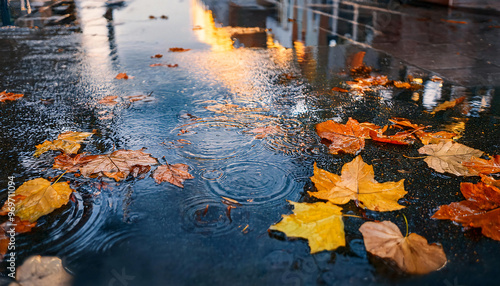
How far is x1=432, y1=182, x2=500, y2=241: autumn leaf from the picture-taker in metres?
1.38

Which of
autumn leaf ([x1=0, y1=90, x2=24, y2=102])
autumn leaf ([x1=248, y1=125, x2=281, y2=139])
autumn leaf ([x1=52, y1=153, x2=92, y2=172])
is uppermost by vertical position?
autumn leaf ([x1=0, y1=90, x2=24, y2=102])

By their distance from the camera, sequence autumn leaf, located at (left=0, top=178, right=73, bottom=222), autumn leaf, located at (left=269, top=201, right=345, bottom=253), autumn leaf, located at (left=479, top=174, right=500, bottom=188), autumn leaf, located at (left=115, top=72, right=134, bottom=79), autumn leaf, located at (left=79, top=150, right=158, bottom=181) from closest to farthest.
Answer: autumn leaf, located at (left=269, top=201, right=345, bottom=253), autumn leaf, located at (left=0, top=178, right=73, bottom=222), autumn leaf, located at (left=479, top=174, right=500, bottom=188), autumn leaf, located at (left=79, top=150, right=158, bottom=181), autumn leaf, located at (left=115, top=72, right=134, bottom=79)

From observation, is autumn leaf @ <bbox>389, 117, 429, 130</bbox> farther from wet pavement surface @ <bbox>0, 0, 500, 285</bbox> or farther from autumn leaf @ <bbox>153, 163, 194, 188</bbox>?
autumn leaf @ <bbox>153, 163, 194, 188</bbox>

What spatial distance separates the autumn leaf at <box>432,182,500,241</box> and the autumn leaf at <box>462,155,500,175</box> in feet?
0.69

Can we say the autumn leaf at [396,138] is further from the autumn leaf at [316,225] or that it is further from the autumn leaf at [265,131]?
the autumn leaf at [316,225]

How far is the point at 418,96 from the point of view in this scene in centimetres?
293

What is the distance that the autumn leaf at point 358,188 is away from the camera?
5.03ft

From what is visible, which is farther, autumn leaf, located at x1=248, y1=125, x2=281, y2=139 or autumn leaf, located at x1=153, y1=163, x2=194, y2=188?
autumn leaf, located at x1=248, y1=125, x2=281, y2=139

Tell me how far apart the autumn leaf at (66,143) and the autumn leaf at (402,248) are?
1596 millimetres

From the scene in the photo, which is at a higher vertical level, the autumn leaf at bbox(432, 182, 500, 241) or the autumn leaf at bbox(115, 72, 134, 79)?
the autumn leaf at bbox(115, 72, 134, 79)

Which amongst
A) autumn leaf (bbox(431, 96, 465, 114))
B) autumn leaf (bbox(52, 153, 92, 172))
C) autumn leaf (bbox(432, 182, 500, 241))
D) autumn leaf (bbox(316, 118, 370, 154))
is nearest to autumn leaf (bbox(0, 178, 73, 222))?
autumn leaf (bbox(52, 153, 92, 172))

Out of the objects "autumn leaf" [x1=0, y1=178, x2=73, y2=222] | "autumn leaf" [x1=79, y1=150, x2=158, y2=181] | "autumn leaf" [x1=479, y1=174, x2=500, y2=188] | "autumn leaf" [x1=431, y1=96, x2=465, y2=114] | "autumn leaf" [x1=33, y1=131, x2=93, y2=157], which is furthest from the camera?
"autumn leaf" [x1=431, y1=96, x2=465, y2=114]

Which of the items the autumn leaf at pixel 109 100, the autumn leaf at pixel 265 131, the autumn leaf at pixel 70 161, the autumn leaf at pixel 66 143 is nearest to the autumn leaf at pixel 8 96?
the autumn leaf at pixel 109 100

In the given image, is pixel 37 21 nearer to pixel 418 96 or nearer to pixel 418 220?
pixel 418 96
